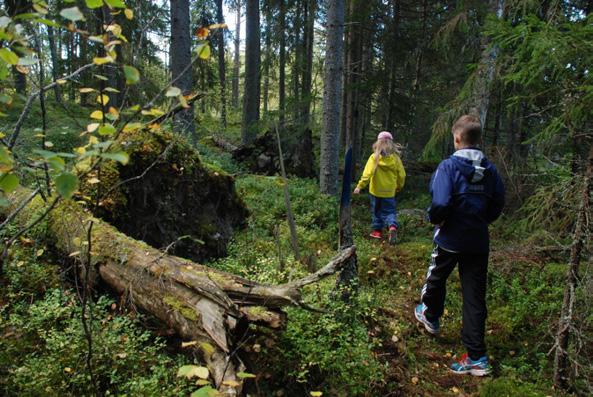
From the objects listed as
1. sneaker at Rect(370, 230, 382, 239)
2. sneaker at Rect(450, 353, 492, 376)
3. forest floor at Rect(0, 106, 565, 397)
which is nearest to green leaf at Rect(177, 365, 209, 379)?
forest floor at Rect(0, 106, 565, 397)

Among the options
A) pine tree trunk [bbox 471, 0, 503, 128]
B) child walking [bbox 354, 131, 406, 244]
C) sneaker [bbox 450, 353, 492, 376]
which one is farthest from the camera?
pine tree trunk [bbox 471, 0, 503, 128]

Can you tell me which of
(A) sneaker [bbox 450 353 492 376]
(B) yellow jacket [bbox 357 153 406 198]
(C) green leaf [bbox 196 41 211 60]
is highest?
(C) green leaf [bbox 196 41 211 60]

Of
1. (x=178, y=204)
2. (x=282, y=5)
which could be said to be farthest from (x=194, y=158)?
(x=282, y=5)

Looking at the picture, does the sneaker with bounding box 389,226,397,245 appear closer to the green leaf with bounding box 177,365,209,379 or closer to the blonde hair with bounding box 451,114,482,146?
the blonde hair with bounding box 451,114,482,146

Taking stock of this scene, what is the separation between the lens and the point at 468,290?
3879mm

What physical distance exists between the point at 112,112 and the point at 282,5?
60.6 feet

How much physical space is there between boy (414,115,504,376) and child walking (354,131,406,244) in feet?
9.97

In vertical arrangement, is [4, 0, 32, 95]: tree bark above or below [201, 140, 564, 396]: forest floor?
above

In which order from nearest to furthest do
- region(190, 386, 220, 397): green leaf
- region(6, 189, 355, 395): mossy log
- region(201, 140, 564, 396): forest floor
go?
1. region(190, 386, 220, 397): green leaf
2. region(6, 189, 355, 395): mossy log
3. region(201, 140, 564, 396): forest floor

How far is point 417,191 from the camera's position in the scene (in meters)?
13.6

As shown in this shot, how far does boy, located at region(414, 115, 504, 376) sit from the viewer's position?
374 centimetres

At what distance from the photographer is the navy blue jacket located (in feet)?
12.4

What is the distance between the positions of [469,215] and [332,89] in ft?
17.4

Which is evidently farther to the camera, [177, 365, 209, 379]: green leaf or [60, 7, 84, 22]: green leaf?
[177, 365, 209, 379]: green leaf
